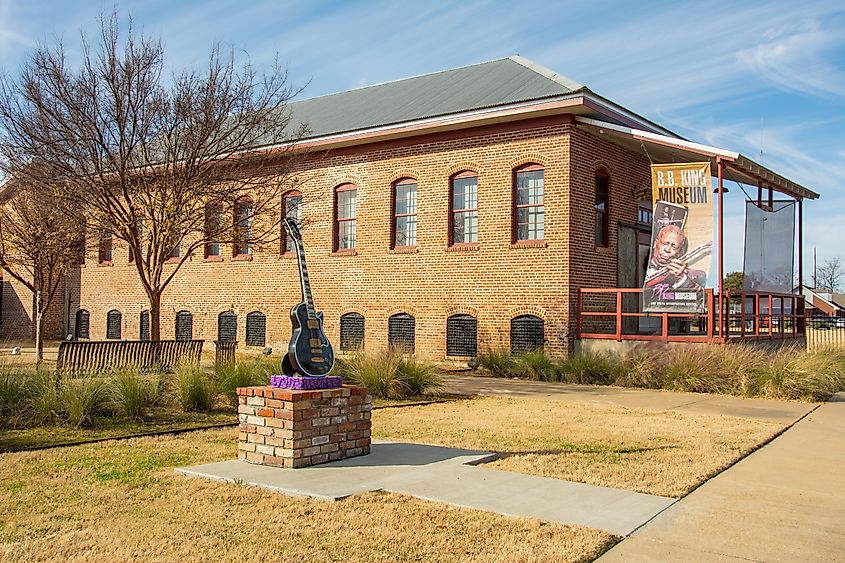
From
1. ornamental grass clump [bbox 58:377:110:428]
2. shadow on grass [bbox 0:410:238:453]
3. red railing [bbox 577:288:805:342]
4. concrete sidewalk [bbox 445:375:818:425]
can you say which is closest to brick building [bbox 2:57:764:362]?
red railing [bbox 577:288:805:342]

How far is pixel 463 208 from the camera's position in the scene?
819 inches

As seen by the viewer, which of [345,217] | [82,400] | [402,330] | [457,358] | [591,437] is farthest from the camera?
[345,217]

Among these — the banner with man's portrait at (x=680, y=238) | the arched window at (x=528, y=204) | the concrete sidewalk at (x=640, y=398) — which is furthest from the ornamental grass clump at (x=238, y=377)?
the banner with man's portrait at (x=680, y=238)

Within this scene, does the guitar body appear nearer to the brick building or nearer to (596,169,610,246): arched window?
the brick building

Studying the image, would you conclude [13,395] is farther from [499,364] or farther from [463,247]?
[463,247]

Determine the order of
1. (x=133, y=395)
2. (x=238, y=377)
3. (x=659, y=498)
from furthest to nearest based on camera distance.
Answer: (x=238, y=377) < (x=133, y=395) < (x=659, y=498)

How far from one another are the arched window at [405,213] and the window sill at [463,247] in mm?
1265

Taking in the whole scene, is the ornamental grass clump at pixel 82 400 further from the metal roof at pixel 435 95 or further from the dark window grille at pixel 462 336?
the metal roof at pixel 435 95

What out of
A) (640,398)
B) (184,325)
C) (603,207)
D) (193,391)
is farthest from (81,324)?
(640,398)

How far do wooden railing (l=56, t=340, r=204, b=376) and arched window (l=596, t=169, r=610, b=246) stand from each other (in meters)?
10.3

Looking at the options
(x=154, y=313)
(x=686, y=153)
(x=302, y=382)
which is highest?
(x=686, y=153)

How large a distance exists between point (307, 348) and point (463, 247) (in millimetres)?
12586

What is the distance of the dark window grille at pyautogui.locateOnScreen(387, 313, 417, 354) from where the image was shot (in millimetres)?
21359

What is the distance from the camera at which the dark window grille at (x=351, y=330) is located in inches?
882
